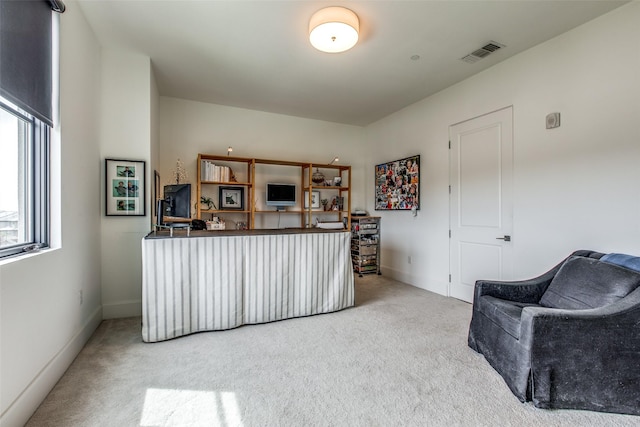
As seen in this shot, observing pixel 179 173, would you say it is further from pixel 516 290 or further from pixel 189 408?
pixel 516 290

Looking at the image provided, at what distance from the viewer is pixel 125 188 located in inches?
118

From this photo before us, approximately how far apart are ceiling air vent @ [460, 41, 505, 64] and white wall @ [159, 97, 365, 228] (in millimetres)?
2649

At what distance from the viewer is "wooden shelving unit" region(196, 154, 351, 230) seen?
4.37 metres

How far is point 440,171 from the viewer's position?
401cm

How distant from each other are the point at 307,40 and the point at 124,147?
213cm

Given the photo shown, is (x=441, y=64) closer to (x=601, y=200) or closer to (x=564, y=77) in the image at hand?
(x=564, y=77)

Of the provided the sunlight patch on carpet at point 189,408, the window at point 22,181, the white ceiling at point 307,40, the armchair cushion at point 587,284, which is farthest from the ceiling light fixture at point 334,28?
the sunlight patch on carpet at point 189,408

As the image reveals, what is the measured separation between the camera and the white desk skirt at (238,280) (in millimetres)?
2463

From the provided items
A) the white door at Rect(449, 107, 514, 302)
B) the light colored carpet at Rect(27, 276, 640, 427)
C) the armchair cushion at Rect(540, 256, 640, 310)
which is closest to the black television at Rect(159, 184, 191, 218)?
the light colored carpet at Rect(27, 276, 640, 427)

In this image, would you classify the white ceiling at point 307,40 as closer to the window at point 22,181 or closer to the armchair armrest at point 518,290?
the window at point 22,181

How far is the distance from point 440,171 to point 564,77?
160 centimetres

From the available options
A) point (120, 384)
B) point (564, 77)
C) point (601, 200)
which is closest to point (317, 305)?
point (120, 384)

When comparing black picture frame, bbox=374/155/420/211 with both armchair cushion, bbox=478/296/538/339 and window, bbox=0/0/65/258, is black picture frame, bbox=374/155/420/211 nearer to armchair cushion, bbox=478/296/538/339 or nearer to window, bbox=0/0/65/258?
armchair cushion, bbox=478/296/538/339

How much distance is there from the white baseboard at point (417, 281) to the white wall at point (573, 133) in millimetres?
1039
